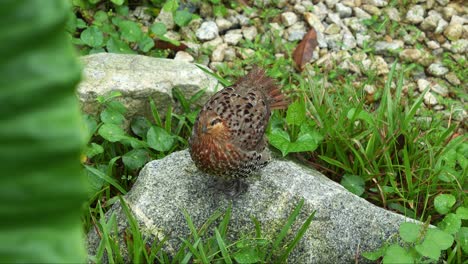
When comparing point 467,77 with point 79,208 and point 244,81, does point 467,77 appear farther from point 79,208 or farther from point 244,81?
point 79,208

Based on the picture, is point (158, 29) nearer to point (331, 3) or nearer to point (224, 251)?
point (331, 3)

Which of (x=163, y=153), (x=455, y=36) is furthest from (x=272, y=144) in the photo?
(x=455, y=36)

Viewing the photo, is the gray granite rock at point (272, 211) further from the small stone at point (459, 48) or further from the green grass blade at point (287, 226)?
the small stone at point (459, 48)

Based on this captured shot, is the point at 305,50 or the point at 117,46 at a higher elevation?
the point at 117,46

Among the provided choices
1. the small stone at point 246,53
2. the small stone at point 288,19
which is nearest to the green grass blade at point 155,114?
the small stone at point 246,53

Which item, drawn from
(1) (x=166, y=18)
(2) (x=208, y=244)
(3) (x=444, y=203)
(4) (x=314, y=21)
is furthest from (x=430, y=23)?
(2) (x=208, y=244)

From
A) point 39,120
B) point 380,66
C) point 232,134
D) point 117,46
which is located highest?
point 39,120

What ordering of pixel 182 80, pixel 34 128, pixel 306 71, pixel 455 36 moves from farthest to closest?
pixel 455 36 < pixel 306 71 < pixel 182 80 < pixel 34 128
